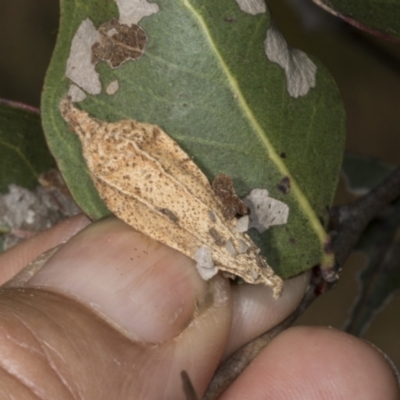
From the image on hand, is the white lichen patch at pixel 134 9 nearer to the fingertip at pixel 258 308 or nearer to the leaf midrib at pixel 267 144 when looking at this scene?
the leaf midrib at pixel 267 144

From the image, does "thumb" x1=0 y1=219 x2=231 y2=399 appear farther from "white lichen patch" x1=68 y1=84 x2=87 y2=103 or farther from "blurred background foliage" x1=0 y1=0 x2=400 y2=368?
"blurred background foliage" x1=0 y1=0 x2=400 y2=368

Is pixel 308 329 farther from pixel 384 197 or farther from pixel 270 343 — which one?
pixel 384 197

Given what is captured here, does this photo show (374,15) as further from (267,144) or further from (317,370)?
(317,370)

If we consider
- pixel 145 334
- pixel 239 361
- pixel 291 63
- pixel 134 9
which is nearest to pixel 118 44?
pixel 134 9

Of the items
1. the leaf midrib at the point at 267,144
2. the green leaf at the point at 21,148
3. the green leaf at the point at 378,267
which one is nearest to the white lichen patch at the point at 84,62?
the leaf midrib at the point at 267,144

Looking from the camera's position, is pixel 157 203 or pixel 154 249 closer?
pixel 157 203

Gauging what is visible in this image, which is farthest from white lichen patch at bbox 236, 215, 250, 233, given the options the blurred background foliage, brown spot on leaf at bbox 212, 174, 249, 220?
the blurred background foliage

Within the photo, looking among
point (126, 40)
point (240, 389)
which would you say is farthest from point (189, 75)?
point (240, 389)
